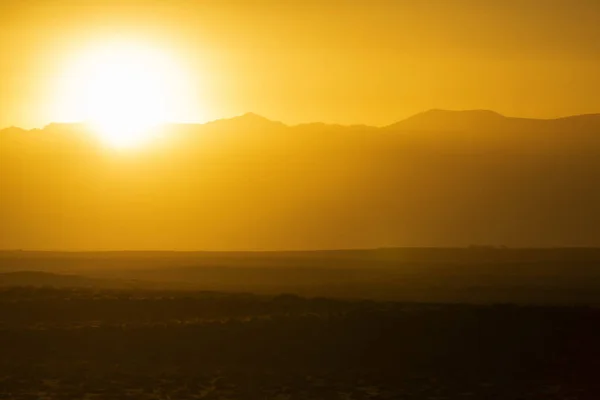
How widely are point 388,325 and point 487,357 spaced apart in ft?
15.5

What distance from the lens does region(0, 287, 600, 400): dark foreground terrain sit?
2539 centimetres

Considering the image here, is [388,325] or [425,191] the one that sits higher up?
[425,191]

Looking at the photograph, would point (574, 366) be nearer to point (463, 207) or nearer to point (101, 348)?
point (101, 348)

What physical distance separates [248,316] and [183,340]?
4767 millimetres

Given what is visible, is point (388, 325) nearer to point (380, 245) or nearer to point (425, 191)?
point (380, 245)

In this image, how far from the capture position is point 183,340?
31.7m

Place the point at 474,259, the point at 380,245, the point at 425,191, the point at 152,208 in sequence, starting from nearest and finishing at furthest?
the point at 474,259, the point at 380,245, the point at 425,191, the point at 152,208

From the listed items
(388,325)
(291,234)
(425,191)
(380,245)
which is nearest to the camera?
(388,325)

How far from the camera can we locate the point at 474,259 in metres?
87.8

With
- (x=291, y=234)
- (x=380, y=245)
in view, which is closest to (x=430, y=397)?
(x=380, y=245)

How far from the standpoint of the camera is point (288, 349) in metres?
30.5

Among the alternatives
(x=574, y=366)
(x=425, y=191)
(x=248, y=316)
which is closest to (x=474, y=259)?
(x=248, y=316)

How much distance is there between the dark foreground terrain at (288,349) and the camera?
25.4 metres

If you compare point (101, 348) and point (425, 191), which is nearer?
point (101, 348)
